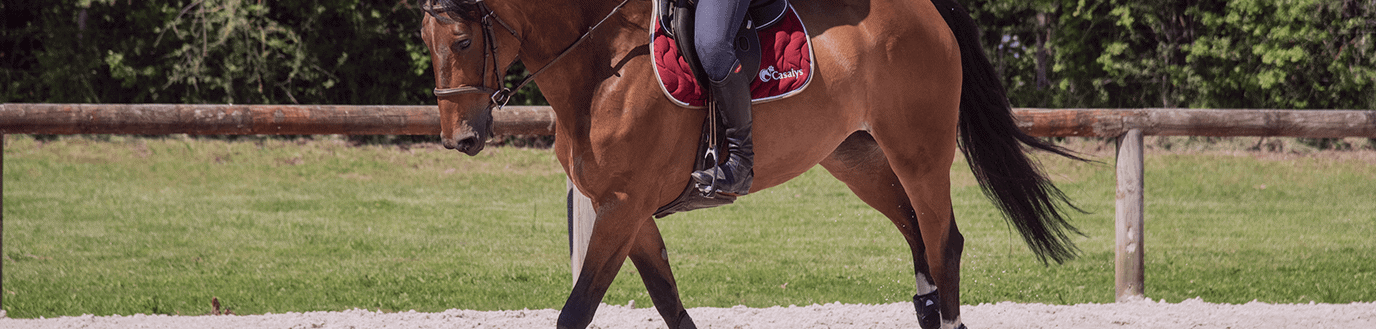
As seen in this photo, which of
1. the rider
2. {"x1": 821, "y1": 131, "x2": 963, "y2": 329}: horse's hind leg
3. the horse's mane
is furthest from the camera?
{"x1": 821, "y1": 131, "x2": 963, "y2": 329}: horse's hind leg

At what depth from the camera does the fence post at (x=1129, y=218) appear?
486cm

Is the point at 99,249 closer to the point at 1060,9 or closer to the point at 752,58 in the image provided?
the point at 752,58

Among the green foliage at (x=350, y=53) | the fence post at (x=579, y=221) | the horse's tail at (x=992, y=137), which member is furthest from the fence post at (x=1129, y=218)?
the green foliage at (x=350, y=53)

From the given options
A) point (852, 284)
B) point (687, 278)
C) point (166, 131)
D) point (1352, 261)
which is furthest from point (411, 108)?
point (1352, 261)

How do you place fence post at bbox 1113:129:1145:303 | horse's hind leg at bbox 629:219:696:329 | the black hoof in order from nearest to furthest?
1. horse's hind leg at bbox 629:219:696:329
2. the black hoof
3. fence post at bbox 1113:129:1145:303

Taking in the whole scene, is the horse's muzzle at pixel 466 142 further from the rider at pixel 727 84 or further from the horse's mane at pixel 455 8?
the rider at pixel 727 84

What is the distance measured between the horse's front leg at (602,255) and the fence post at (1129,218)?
2.84 metres

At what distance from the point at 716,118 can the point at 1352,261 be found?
5738 millimetres

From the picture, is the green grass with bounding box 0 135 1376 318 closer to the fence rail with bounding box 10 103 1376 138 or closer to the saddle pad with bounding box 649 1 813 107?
the fence rail with bounding box 10 103 1376 138

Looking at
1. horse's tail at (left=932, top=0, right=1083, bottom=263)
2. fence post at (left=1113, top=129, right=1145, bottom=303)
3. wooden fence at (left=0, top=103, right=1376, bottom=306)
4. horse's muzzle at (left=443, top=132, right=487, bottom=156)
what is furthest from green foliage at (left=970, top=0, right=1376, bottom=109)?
horse's muzzle at (left=443, top=132, right=487, bottom=156)

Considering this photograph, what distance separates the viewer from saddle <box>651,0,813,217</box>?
3.06 metres

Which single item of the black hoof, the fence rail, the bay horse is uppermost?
the bay horse

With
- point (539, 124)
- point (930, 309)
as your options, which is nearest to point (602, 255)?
point (930, 309)

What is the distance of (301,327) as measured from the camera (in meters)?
4.28
